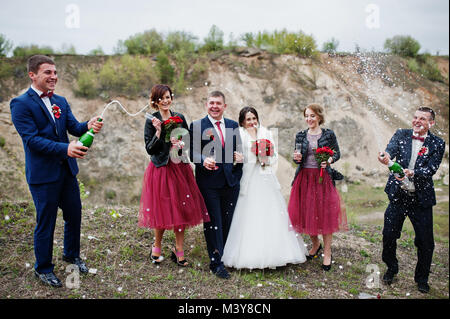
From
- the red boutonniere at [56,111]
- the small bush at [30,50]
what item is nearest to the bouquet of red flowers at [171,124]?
the red boutonniere at [56,111]

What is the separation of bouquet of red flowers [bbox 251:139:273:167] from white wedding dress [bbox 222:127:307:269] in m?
0.07

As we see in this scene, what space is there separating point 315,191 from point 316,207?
0.23 meters

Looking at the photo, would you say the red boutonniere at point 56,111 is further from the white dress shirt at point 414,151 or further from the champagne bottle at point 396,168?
the white dress shirt at point 414,151

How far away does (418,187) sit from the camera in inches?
174

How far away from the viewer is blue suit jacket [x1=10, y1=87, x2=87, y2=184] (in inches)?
150

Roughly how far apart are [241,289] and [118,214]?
3110 millimetres

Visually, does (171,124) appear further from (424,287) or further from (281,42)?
(281,42)

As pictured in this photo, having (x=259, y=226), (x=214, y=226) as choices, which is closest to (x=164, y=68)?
(x=214, y=226)

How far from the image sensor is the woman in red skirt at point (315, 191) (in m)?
4.74

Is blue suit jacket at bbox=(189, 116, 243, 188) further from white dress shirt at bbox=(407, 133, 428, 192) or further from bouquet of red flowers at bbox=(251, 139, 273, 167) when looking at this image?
white dress shirt at bbox=(407, 133, 428, 192)

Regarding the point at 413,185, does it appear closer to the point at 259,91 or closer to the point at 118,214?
the point at 118,214

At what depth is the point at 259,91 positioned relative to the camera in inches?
610

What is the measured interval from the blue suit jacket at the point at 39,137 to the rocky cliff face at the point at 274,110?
8.43 metres

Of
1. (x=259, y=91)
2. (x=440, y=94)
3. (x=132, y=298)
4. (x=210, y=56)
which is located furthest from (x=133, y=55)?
(x=440, y=94)
